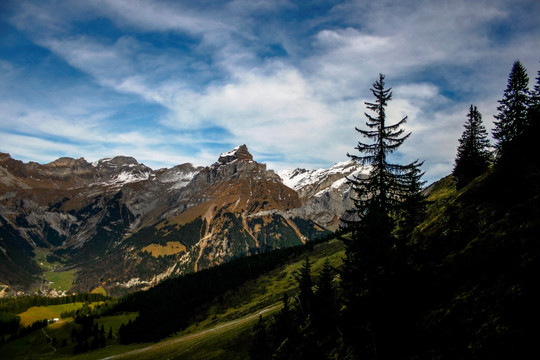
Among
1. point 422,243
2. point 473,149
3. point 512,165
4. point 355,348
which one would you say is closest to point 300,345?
point 355,348

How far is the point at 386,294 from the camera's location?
11.3 m

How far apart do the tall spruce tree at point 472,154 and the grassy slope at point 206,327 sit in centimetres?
5545

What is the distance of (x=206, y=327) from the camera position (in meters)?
114

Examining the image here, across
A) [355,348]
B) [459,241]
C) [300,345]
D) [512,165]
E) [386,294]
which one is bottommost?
[300,345]

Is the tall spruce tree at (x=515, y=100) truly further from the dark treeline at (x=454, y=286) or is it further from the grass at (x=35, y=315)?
the grass at (x=35, y=315)

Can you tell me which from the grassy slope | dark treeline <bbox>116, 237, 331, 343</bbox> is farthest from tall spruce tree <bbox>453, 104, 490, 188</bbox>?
dark treeline <bbox>116, 237, 331, 343</bbox>

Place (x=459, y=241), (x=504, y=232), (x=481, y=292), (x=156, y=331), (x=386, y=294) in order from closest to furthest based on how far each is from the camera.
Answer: (x=481, y=292)
(x=386, y=294)
(x=504, y=232)
(x=459, y=241)
(x=156, y=331)

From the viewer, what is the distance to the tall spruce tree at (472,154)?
50.2m

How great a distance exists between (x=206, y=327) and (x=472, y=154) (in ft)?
346

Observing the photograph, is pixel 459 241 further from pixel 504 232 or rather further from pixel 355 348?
pixel 355 348

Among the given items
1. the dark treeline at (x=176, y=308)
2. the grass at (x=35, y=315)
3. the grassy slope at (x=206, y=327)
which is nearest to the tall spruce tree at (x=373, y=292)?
the grassy slope at (x=206, y=327)

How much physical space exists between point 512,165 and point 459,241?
5494 millimetres

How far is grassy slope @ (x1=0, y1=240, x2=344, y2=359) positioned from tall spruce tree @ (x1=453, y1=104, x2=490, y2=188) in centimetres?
5545

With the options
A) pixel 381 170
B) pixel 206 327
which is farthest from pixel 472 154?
pixel 206 327
